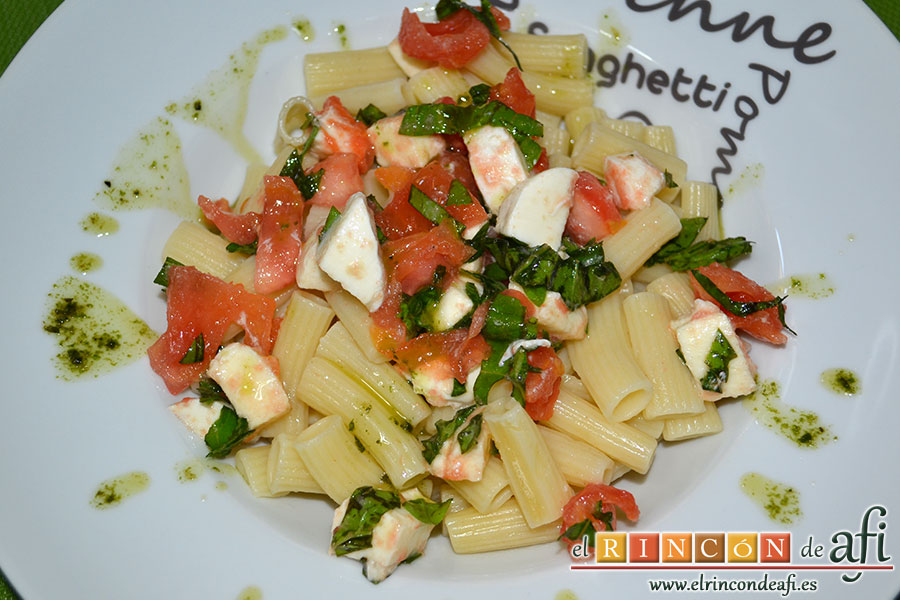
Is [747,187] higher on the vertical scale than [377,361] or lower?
higher

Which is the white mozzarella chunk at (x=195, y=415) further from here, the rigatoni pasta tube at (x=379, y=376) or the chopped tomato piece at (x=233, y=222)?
the chopped tomato piece at (x=233, y=222)

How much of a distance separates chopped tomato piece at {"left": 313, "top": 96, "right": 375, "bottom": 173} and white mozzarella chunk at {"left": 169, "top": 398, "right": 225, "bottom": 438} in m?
1.33

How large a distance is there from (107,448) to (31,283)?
0.78m

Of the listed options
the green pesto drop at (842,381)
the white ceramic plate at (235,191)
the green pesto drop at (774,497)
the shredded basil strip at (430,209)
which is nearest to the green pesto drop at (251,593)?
the white ceramic plate at (235,191)

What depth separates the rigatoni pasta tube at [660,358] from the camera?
127 inches

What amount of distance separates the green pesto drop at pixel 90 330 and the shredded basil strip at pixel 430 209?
4.14 feet

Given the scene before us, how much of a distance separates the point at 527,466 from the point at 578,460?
27 centimetres

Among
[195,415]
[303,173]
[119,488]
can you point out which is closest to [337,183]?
[303,173]

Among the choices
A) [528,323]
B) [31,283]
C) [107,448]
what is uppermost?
[31,283]

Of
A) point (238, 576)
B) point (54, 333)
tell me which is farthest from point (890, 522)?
point (54, 333)

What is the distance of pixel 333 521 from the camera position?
3.16m

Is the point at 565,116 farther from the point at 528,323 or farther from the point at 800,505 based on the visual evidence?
the point at 800,505

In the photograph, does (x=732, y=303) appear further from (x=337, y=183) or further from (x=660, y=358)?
(x=337, y=183)
